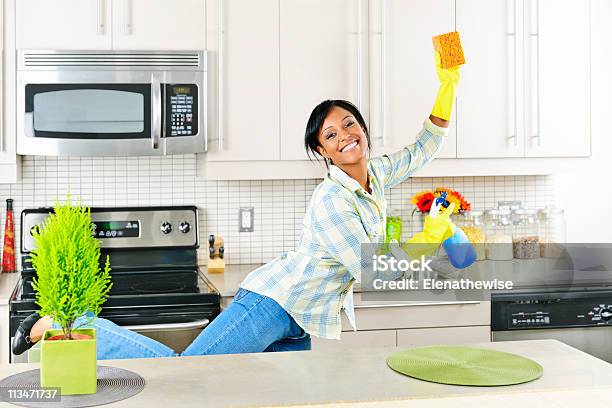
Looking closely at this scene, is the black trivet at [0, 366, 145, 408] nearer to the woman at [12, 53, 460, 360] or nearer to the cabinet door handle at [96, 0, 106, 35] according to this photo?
the woman at [12, 53, 460, 360]

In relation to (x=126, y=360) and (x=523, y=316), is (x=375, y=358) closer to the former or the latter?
(x=126, y=360)

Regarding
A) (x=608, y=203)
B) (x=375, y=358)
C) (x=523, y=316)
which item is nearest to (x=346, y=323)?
(x=523, y=316)

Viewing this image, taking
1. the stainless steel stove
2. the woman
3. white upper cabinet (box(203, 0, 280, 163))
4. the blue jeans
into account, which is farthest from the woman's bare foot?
white upper cabinet (box(203, 0, 280, 163))

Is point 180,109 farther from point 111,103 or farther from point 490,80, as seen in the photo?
point 490,80

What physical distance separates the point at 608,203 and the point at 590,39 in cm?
81

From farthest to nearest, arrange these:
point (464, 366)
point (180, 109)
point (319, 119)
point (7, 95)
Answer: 1. point (180, 109)
2. point (7, 95)
3. point (319, 119)
4. point (464, 366)

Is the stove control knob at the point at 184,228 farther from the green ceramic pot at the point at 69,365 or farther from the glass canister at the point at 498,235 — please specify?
the green ceramic pot at the point at 69,365

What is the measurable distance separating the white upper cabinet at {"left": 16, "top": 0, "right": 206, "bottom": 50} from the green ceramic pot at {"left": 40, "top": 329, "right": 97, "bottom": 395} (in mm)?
1940

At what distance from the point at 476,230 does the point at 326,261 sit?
145 centimetres

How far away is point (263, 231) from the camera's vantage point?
3752 millimetres

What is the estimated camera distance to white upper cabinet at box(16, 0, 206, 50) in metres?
3.16

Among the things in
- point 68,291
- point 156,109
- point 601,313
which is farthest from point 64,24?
point 601,313

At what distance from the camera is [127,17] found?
3.22m

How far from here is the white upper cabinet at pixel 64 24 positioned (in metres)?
3.15
